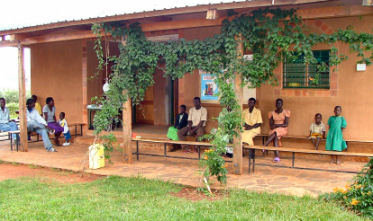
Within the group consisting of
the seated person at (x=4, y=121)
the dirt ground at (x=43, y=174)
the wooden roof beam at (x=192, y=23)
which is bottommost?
the dirt ground at (x=43, y=174)

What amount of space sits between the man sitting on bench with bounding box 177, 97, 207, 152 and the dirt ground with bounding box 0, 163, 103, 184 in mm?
2585

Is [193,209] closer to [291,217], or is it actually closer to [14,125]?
[291,217]

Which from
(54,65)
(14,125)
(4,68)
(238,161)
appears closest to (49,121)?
(14,125)

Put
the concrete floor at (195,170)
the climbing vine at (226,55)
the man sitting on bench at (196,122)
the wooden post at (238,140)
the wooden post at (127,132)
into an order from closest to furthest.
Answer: the climbing vine at (226,55) → the concrete floor at (195,170) → the wooden post at (238,140) → the wooden post at (127,132) → the man sitting on bench at (196,122)

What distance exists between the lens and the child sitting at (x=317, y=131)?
7.42m

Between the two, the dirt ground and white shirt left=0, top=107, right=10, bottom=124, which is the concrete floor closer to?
the dirt ground

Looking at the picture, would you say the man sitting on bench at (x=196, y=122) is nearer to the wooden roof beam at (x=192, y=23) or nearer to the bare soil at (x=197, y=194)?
the wooden roof beam at (x=192, y=23)

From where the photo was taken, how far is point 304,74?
25.6ft

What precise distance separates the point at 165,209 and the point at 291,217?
5.21 ft

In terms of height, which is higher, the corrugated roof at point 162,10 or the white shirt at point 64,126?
the corrugated roof at point 162,10

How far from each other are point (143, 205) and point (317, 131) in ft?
14.2

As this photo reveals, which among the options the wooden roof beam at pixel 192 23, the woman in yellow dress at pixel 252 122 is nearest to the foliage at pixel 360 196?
the wooden roof beam at pixel 192 23

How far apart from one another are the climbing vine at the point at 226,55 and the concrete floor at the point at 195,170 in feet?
2.01

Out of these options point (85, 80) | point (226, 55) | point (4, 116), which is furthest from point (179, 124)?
point (4, 116)
